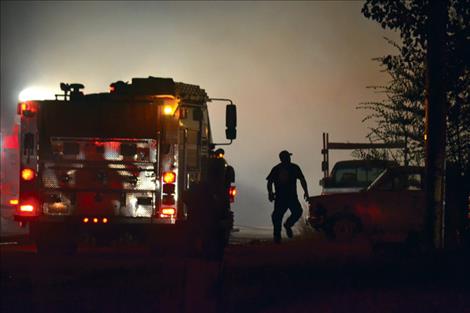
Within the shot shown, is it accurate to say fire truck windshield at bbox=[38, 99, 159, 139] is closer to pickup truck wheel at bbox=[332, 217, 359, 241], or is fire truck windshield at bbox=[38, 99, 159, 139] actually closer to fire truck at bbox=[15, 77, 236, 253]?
fire truck at bbox=[15, 77, 236, 253]

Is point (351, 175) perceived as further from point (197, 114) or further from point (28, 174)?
point (28, 174)

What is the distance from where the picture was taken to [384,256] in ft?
60.3

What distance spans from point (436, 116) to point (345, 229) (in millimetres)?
6984

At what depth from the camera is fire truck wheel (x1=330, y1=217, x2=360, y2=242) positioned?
24.1 meters

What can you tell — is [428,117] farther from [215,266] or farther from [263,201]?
[263,201]

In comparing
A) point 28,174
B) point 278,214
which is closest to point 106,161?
point 28,174

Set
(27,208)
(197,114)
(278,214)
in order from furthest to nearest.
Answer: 1. (278,214)
2. (197,114)
3. (27,208)

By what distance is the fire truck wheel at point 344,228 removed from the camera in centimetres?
2406

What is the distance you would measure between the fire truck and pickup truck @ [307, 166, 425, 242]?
5633mm

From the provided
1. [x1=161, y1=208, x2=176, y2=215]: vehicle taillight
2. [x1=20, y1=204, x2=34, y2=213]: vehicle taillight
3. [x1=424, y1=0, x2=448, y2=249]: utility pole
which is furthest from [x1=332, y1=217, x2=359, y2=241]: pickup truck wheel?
[x1=20, y1=204, x2=34, y2=213]: vehicle taillight

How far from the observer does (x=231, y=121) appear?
62.4ft

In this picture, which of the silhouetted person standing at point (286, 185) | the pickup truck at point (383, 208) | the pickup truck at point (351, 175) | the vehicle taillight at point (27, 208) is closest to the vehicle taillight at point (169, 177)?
the silhouetted person standing at point (286, 185)

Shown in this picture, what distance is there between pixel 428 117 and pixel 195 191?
346 inches

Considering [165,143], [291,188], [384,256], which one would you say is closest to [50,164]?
[165,143]
